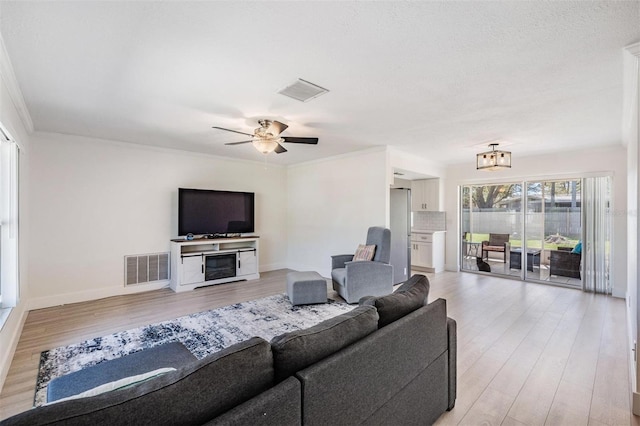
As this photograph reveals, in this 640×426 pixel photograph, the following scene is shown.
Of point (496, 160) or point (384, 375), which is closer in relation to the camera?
point (384, 375)

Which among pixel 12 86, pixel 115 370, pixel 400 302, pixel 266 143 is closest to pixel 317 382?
pixel 400 302

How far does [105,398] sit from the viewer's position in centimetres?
82

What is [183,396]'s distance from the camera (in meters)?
0.90

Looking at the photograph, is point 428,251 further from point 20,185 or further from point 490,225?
point 20,185

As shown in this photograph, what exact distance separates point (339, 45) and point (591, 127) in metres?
3.83

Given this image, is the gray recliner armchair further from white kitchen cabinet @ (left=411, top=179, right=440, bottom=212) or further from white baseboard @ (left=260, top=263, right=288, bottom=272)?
white kitchen cabinet @ (left=411, top=179, right=440, bottom=212)

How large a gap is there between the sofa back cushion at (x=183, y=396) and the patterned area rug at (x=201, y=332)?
2.07 meters

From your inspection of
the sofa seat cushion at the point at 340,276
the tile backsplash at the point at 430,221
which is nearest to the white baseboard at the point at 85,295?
the sofa seat cushion at the point at 340,276

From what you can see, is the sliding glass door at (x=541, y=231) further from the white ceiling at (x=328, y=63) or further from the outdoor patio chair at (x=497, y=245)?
the white ceiling at (x=328, y=63)

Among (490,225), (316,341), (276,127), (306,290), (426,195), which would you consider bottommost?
(306,290)

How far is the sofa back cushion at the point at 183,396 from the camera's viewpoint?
0.75 meters

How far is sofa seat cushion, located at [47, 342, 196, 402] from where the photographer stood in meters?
1.53

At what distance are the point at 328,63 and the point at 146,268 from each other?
465cm

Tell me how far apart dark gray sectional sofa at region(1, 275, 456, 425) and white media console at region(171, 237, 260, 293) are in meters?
4.21
